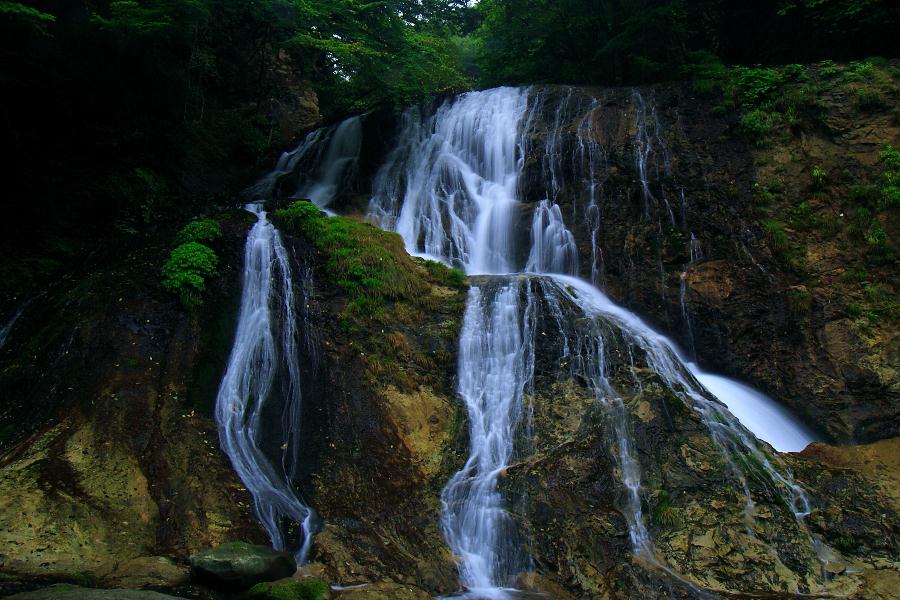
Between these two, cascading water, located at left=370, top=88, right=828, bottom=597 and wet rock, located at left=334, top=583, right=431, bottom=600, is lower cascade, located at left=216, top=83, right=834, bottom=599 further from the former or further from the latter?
wet rock, located at left=334, top=583, right=431, bottom=600

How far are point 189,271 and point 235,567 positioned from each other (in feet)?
17.4

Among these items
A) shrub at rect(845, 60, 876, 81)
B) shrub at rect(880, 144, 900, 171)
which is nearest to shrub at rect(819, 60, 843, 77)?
shrub at rect(845, 60, 876, 81)

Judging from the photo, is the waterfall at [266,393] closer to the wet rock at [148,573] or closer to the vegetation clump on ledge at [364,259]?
the vegetation clump on ledge at [364,259]

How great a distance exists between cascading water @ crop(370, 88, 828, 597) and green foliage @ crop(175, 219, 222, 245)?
186 inches

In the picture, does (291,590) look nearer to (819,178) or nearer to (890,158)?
(819,178)

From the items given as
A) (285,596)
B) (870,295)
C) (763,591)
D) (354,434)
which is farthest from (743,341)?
(285,596)

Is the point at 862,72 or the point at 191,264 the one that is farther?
the point at 862,72

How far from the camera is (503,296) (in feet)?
32.3

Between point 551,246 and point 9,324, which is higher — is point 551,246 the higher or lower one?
the higher one

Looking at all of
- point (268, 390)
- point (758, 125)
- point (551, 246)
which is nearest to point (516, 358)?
point (268, 390)

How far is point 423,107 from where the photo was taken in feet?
53.8

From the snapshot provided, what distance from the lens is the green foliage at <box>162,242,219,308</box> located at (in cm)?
873

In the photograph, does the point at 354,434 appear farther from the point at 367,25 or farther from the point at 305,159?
the point at 367,25

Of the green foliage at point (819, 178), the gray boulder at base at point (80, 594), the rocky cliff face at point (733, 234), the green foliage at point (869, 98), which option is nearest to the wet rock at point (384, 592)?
the gray boulder at base at point (80, 594)
